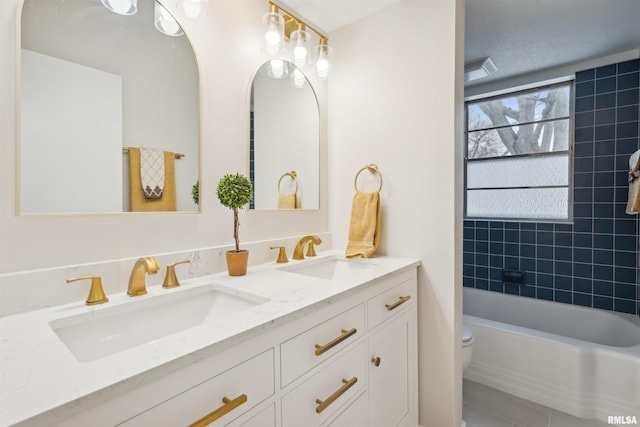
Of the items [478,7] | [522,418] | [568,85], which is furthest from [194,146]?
[568,85]

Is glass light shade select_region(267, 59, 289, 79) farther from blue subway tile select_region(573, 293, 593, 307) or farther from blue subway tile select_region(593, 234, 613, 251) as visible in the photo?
blue subway tile select_region(573, 293, 593, 307)

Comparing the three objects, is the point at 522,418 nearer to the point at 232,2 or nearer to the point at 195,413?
the point at 195,413

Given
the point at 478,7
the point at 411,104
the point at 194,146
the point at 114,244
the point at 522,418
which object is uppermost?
the point at 478,7

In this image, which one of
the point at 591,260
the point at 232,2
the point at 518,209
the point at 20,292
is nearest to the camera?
the point at 20,292

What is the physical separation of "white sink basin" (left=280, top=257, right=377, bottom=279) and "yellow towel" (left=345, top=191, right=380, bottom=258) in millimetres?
52

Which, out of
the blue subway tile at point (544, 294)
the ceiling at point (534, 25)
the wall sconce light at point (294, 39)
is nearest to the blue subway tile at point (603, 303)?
the blue subway tile at point (544, 294)

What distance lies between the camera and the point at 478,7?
182 cm

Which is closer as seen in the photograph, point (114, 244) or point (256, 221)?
point (114, 244)

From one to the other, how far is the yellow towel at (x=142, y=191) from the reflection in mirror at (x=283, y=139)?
388mm

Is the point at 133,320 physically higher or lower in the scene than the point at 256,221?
lower

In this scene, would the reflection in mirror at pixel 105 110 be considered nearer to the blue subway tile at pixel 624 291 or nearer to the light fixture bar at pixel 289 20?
the light fixture bar at pixel 289 20

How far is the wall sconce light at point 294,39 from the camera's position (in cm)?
148

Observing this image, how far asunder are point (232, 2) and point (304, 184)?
95 cm

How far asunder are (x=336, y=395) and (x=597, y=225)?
2.71 meters
